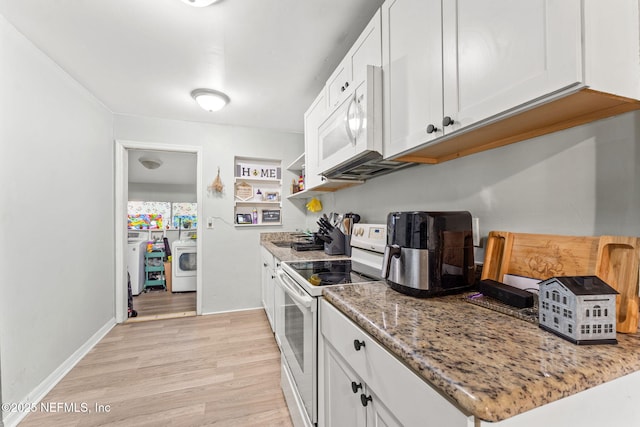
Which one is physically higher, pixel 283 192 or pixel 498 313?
pixel 283 192

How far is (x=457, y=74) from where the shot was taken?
819 mm

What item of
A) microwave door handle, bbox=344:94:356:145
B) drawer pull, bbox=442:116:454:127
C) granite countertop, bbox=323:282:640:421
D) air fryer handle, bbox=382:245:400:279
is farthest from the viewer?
microwave door handle, bbox=344:94:356:145

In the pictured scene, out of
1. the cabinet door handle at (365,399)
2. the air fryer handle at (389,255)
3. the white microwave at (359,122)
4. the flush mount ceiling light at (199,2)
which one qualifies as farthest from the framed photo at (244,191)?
the cabinet door handle at (365,399)

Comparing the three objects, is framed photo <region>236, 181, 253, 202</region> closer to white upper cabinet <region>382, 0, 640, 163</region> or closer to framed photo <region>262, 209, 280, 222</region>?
framed photo <region>262, 209, 280, 222</region>

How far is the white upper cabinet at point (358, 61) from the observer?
124cm

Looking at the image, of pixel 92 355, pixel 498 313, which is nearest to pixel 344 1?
pixel 498 313

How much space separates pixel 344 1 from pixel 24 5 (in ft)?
5.64

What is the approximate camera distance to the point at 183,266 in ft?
13.5

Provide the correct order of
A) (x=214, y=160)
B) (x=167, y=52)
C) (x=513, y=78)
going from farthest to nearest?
(x=214, y=160) → (x=167, y=52) → (x=513, y=78)

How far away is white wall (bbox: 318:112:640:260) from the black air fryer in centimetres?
17

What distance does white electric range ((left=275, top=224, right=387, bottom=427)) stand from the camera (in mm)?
1134

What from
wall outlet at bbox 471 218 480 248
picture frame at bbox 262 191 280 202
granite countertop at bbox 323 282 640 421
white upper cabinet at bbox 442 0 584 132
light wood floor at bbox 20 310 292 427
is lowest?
light wood floor at bbox 20 310 292 427

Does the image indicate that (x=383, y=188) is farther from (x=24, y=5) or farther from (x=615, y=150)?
(x=24, y=5)

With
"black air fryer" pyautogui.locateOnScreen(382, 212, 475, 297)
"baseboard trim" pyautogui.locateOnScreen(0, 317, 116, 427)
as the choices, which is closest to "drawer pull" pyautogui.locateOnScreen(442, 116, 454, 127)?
"black air fryer" pyautogui.locateOnScreen(382, 212, 475, 297)
